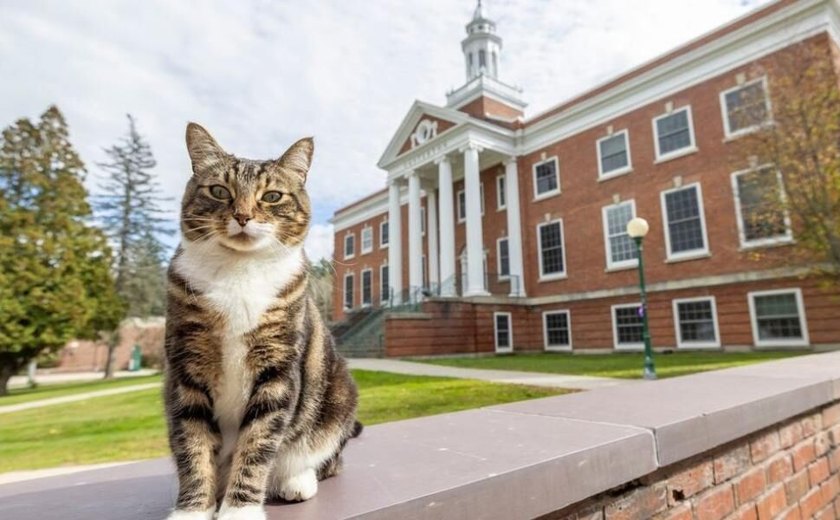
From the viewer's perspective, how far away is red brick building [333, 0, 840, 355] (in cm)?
1555

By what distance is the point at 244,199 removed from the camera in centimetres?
142

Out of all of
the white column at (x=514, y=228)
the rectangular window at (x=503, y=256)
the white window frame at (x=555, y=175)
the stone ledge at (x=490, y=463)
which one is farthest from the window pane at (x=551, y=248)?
the stone ledge at (x=490, y=463)

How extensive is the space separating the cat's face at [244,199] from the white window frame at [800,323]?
1826cm

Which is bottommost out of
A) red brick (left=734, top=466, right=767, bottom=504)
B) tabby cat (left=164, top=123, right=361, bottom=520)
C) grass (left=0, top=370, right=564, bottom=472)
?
grass (left=0, top=370, right=564, bottom=472)

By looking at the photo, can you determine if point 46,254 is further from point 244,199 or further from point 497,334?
point 244,199

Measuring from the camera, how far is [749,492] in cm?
205

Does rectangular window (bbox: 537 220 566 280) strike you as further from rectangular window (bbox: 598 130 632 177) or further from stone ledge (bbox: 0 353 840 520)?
stone ledge (bbox: 0 353 840 520)

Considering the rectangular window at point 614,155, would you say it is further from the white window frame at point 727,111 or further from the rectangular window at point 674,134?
the white window frame at point 727,111

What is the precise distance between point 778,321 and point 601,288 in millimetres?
6368

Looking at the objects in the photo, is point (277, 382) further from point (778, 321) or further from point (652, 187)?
point (652, 187)

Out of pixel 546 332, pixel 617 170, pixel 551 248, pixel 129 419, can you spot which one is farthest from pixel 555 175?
pixel 129 419

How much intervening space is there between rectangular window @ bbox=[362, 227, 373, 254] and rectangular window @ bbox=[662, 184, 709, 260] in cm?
2085

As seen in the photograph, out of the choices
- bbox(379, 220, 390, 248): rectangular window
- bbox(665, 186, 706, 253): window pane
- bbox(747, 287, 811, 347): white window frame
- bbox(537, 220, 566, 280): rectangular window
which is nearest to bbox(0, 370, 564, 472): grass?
bbox(747, 287, 811, 347): white window frame

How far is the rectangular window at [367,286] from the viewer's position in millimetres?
33656
